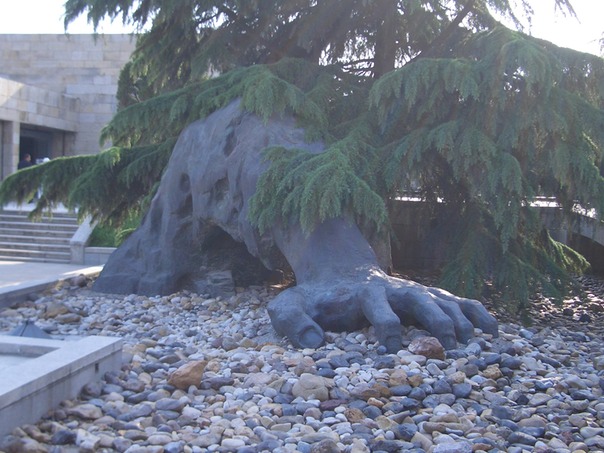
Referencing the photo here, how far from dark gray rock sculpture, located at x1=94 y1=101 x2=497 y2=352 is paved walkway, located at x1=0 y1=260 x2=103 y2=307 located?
2.48ft

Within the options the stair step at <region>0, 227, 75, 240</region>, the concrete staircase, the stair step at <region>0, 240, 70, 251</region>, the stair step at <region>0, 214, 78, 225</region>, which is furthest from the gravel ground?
the stair step at <region>0, 214, 78, 225</region>

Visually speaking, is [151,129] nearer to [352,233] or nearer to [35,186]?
[35,186]

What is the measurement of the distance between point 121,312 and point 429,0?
4746 millimetres

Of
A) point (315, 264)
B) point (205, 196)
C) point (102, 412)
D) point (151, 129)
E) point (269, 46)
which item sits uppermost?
point (269, 46)

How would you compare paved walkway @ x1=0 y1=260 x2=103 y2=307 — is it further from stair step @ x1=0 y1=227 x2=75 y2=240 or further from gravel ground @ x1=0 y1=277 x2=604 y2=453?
gravel ground @ x1=0 y1=277 x2=604 y2=453

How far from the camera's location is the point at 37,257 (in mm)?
14781

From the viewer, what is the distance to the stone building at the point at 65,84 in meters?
25.5

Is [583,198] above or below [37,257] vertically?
above

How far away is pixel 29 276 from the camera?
12.0 meters

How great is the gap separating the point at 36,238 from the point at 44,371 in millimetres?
12304

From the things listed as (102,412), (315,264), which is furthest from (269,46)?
(102,412)

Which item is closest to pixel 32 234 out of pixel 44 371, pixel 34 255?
pixel 34 255

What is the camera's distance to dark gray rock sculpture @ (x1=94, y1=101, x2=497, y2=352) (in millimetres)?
5512

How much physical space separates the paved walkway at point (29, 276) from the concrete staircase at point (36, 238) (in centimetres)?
58
